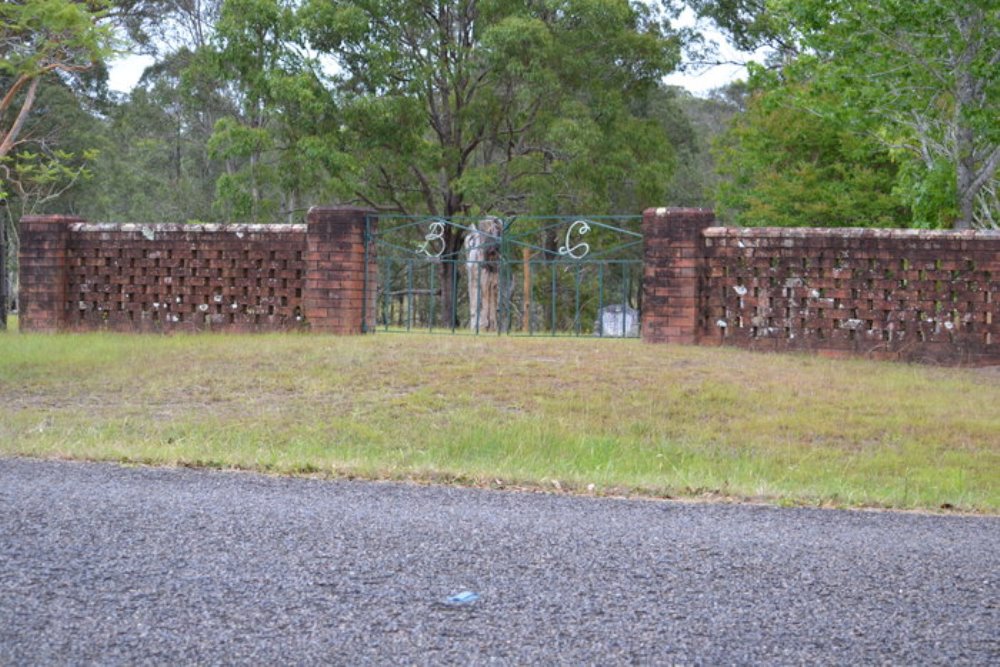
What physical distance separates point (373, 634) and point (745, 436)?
6.23 m

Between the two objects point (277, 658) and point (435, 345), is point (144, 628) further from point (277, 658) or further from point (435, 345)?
point (435, 345)

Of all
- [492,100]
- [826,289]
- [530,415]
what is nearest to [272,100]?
[492,100]

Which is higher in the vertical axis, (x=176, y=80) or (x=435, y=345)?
(x=176, y=80)

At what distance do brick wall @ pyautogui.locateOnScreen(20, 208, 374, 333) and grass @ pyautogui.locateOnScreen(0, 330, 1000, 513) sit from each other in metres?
1.14

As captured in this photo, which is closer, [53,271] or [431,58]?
[53,271]

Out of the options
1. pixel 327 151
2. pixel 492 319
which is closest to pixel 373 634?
pixel 492 319

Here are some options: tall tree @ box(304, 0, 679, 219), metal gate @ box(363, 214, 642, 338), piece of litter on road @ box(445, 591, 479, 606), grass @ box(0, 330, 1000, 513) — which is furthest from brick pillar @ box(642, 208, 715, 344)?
tall tree @ box(304, 0, 679, 219)

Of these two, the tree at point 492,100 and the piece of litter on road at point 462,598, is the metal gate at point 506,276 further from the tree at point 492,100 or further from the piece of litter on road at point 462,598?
the piece of litter on road at point 462,598

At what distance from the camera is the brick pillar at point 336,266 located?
14.0m

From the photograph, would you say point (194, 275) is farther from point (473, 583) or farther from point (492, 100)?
point (492, 100)

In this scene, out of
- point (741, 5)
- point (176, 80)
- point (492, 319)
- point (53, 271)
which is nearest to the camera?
point (53, 271)

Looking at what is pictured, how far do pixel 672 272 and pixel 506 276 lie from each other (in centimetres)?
244

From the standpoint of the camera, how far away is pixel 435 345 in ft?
42.0

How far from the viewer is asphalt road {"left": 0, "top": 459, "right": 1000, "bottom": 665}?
3705mm
